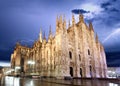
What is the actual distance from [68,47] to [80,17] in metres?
12.6

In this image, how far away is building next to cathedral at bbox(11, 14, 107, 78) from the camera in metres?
40.9

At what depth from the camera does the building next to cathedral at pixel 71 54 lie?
134ft

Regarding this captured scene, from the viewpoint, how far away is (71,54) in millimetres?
45594

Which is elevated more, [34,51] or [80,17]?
[80,17]

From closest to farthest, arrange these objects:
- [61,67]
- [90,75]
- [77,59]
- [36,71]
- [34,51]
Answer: [61,67] → [77,59] → [90,75] → [36,71] → [34,51]

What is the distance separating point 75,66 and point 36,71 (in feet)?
74.0

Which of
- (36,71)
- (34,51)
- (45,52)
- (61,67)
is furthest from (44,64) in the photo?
(61,67)

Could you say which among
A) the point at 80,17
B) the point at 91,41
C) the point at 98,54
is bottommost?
the point at 98,54

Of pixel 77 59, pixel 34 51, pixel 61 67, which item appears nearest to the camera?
pixel 61 67

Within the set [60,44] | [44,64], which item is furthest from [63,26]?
[44,64]

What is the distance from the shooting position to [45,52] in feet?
181

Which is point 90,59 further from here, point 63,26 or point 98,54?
point 63,26

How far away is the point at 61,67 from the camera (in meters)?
39.6

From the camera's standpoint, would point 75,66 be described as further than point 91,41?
No
